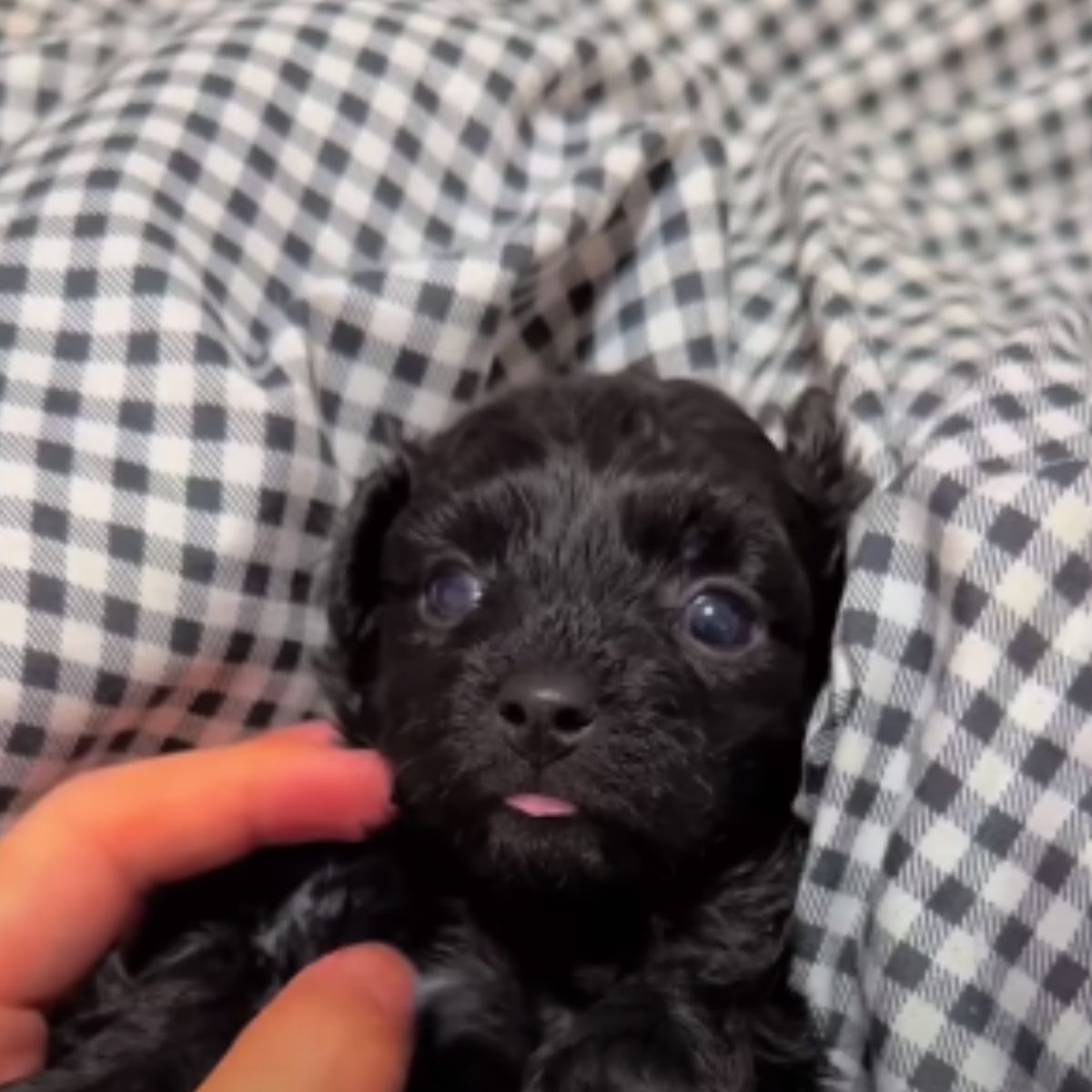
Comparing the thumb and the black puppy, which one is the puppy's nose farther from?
the thumb

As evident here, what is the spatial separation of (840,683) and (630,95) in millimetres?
776

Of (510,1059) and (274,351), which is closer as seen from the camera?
(510,1059)

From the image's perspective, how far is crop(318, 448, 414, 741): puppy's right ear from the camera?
5.08 feet

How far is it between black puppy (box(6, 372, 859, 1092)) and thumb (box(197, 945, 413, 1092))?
0.09 m

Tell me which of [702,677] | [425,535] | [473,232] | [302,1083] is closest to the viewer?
[302,1083]

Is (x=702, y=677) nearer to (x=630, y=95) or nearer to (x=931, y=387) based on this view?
(x=931, y=387)

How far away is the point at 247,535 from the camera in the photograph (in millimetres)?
1521

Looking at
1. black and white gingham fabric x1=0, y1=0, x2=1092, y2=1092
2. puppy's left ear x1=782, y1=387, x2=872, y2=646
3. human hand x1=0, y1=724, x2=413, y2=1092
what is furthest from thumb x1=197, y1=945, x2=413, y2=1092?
puppy's left ear x1=782, y1=387, x2=872, y2=646

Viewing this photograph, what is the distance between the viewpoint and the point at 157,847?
1354mm

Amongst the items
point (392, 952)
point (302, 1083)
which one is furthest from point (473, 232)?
point (302, 1083)

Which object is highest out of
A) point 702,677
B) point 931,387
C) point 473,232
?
point 473,232

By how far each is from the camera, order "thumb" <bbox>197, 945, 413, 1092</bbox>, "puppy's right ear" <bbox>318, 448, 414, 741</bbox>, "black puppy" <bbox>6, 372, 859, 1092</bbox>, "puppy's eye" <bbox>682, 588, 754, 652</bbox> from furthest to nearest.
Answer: "puppy's right ear" <bbox>318, 448, 414, 741</bbox> → "puppy's eye" <bbox>682, 588, 754, 652</bbox> → "black puppy" <bbox>6, 372, 859, 1092</bbox> → "thumb" <bbox>197, 945, 413, 1092</bbox>

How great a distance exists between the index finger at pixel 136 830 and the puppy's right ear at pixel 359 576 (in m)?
0.15

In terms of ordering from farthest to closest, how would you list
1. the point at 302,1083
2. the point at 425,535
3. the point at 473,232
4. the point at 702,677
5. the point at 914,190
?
the point at 914,190 < the point at 473,232 < the point at 425,535 < the point at 702,677 < the point at 302,1083
